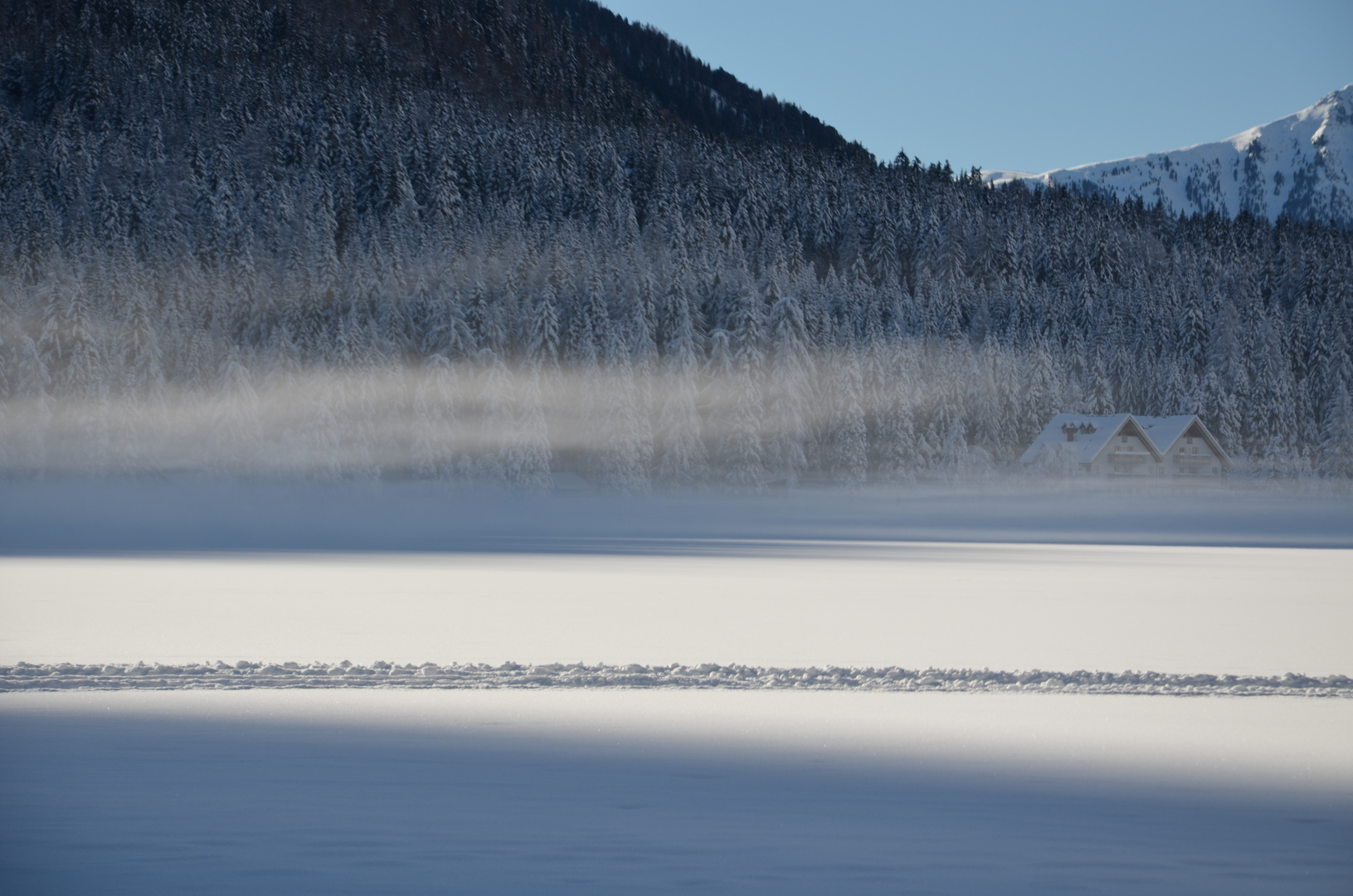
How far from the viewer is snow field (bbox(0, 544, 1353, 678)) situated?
12719mm

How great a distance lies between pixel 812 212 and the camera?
104438 mm

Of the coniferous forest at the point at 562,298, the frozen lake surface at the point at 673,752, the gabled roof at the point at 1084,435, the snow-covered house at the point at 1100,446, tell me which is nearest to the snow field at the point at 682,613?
the frozen lake surface at the point at 673,752

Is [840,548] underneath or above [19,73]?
underneath

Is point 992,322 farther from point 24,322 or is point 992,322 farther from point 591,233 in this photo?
point 24,322

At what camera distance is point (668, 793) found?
7.57m

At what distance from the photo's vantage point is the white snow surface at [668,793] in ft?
20.5

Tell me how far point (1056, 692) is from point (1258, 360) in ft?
286

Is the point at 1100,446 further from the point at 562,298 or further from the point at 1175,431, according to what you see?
the point at 562,298

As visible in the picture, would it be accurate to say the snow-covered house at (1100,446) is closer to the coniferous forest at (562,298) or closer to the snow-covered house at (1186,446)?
the snow-covered house at (1186,446)

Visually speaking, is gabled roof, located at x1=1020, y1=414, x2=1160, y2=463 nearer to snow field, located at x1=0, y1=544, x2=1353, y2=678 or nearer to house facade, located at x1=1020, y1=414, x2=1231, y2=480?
house facade, located at x1=1020, y1=414, x2=1231, y2=480

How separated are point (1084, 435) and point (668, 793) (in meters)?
73.8

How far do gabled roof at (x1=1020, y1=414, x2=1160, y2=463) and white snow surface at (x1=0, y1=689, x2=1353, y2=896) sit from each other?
67.1 metres

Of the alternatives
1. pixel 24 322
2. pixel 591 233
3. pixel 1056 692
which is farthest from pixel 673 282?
pixel 1056 692

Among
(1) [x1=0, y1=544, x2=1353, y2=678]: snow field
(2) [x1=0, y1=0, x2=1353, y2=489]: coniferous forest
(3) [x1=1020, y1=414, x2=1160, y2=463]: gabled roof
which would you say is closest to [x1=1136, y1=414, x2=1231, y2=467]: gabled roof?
(3) [x1=1020, y1=414, x2=1160, y2=463]: gabled roof
